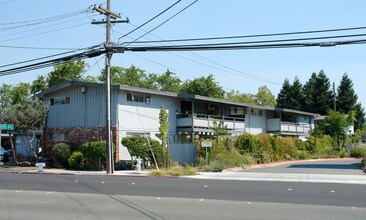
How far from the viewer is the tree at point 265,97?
81.7 meters

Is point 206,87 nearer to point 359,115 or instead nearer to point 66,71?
point 66,71

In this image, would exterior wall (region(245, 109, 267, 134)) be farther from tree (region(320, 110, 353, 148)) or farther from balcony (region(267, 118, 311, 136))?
tree (region(320, 110, 353, 148))

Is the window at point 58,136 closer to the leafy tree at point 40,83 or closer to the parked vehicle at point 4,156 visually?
the parked vehicle at point 4,156

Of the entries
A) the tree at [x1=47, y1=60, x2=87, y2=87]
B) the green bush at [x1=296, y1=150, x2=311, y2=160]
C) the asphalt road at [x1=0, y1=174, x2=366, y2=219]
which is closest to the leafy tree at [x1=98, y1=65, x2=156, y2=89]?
the tree at [x1=47, y1=60, x2=87, y2=87]

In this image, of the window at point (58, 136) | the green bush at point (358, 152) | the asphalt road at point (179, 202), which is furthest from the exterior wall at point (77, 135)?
the green bush at point (358, 152)

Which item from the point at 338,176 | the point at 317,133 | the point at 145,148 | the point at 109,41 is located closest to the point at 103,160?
the point at 145,148

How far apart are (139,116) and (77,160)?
5503mm

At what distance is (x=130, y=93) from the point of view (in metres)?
30.9

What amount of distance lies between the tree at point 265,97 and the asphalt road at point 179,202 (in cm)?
6655

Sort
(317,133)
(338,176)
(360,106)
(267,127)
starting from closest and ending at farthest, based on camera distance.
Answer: (338,176)
(317,133)
(267,127)
(360,106)

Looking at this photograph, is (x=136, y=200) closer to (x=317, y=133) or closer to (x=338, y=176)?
(x=338, y=176)

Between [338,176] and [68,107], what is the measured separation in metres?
19.7

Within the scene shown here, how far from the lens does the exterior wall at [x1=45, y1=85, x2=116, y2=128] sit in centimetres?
3033

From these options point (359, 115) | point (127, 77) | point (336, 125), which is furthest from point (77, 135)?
point (359, 115)
